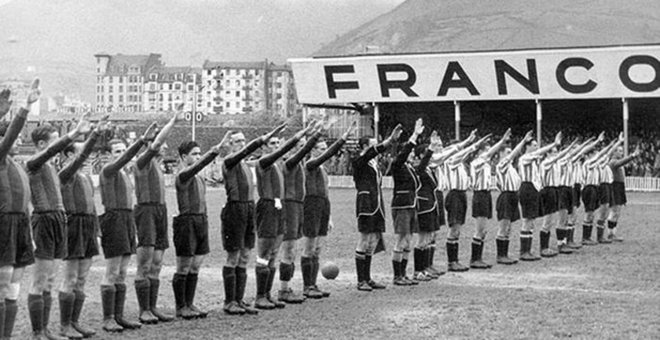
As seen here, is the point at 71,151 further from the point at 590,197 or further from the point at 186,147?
the point at 590,197

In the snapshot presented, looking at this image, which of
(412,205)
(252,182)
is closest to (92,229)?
(252,182)

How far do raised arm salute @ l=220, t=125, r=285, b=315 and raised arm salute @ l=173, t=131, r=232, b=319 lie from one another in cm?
37

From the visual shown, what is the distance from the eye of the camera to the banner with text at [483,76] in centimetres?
4406

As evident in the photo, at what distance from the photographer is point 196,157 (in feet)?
36.8

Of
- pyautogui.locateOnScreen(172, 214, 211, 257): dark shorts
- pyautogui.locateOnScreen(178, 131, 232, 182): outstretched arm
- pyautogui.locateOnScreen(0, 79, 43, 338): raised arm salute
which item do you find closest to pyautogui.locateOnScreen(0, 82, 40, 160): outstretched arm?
pyautogui.locateOnScreen(0, 79, 43, 338): raised arm salute

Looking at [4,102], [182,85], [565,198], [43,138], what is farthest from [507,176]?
[182,85]

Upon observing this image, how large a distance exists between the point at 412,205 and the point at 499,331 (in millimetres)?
4439

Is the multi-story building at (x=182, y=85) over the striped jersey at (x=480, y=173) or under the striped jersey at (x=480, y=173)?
over

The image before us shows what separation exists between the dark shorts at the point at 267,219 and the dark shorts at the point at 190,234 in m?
0.99

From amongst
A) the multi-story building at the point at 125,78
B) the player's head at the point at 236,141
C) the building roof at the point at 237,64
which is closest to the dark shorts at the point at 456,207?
the player's head at the point at 236,141

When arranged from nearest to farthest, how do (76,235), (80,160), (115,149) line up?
(80,160)
(76,235)
(115,149)

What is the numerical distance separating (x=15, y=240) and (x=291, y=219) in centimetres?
445

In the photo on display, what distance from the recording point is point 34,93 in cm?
840

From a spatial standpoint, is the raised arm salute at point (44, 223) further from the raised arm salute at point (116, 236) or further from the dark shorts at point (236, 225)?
the dark shorts at point (236, 225)
